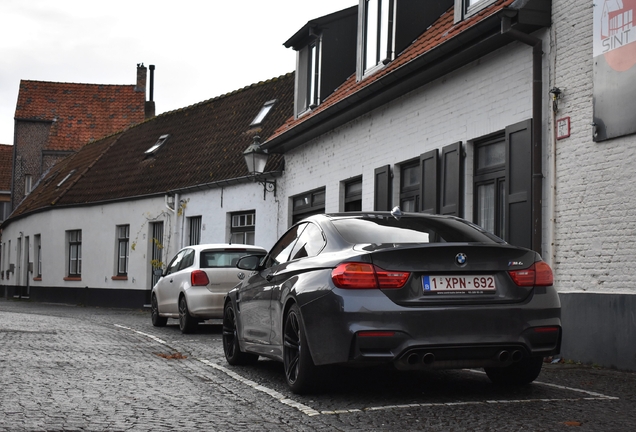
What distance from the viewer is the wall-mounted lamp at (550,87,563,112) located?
10625 millimetres

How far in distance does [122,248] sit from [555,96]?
2310 centimetres

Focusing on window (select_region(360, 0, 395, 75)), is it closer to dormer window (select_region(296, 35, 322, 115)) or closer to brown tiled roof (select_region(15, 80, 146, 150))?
dormer window (select_region(296, 35, 322, 115))

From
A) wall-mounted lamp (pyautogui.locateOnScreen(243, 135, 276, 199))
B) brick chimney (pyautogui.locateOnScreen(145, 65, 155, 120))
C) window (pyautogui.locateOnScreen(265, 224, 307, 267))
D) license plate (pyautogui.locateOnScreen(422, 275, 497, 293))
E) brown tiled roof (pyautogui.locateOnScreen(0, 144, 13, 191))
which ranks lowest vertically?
license plate (pyautogui.locateOnScreen(422, 275, 497, 293))

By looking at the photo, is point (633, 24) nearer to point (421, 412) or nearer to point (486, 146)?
point (486, 146)

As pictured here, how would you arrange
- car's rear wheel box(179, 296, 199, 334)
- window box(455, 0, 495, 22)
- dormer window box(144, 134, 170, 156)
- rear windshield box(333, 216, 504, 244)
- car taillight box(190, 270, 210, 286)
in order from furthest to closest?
dormer window box(144, 134, 170, 156), car taillight box(190, 270, 210, 286), car's rear wheel box(179, 296, 199, 334), window box(455, 0, 495, 22), rear windshield box(333, 216, 504, 244)

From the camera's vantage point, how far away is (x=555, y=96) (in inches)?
420

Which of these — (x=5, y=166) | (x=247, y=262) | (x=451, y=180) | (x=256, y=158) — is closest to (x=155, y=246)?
(x=256, y=158)

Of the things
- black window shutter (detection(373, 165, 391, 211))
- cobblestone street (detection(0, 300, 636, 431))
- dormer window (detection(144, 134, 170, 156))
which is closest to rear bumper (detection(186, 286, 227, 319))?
black window shutter (detection(373, 165, 391, 211))

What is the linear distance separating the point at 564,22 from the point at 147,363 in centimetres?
613

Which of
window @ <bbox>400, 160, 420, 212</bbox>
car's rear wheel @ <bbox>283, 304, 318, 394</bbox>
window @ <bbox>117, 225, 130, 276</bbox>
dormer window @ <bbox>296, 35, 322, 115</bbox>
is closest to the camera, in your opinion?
car's rear wheel @ <bbox>283, 304, 318, 394</bbox>

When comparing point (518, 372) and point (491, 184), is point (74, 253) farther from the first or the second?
point (518, 372)

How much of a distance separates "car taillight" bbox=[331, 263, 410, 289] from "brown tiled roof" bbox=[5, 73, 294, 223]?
15979 millimetres

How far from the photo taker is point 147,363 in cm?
1000

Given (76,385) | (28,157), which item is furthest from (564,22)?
(28,157)
